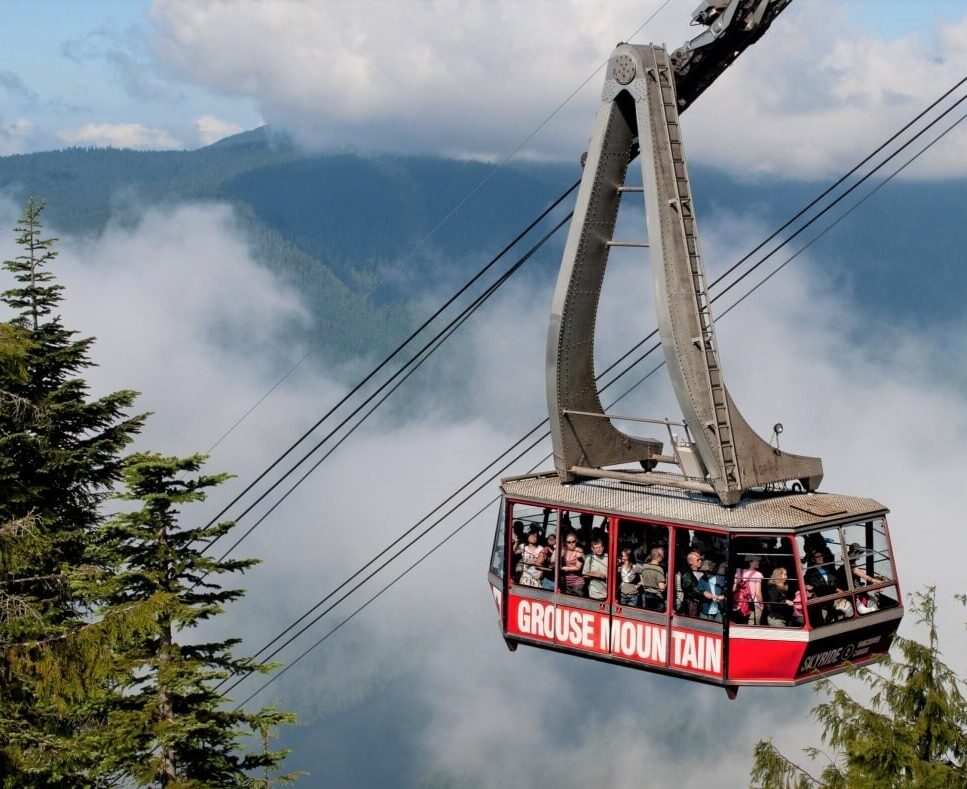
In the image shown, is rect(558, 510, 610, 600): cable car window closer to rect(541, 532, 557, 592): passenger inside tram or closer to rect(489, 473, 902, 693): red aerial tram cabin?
rect(489, 473, 902, 693): red aerial tram cabin

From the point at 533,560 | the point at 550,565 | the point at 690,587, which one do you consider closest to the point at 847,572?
the point at 690,587

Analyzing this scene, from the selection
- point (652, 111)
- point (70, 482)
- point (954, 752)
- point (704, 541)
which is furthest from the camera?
point (70, 482)

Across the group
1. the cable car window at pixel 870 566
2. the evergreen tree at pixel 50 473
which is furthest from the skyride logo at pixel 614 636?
the evergreen tree at pixel 50 473

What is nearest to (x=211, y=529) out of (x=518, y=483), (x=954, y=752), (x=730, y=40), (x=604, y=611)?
(x=518, y=483)

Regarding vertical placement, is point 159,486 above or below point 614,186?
below

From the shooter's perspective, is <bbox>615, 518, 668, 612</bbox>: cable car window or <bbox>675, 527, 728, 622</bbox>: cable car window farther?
<bbox>615, 518, 668, 612</bbox>: cable car window

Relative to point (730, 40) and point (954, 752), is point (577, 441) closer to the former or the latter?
point (730, 40)

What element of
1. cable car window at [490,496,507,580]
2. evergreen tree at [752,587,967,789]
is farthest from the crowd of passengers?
evergreen tree at [752,587,967,789]
